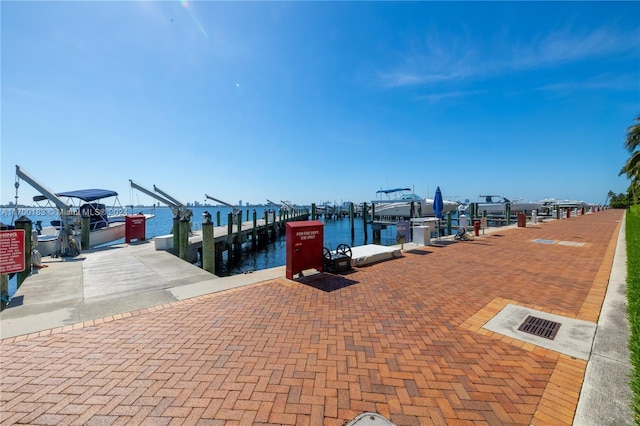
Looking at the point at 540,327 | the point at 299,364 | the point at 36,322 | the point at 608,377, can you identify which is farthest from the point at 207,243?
the point at 608,377

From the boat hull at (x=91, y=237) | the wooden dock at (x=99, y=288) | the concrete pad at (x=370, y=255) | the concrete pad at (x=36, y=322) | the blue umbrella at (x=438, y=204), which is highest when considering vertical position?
the blue umbrella at (x=438, y=204)

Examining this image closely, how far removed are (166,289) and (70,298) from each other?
1.67 m

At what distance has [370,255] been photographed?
26.2 ft

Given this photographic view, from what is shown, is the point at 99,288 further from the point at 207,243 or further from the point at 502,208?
the point at 502,208

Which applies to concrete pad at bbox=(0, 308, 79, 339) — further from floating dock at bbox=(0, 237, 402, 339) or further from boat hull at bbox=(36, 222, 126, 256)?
boat hull at bbox=(36, 222, 126, 256)

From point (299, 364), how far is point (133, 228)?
1355 centimetres

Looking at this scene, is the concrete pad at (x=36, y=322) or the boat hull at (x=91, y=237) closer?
the concrete pad at (x=36, y=322)

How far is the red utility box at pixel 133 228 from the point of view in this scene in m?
12.7

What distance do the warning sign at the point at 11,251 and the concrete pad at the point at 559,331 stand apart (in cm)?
984

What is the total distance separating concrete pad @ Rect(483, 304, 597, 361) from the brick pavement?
0.55ft

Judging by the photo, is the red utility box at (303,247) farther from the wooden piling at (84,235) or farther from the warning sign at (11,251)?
the wooden piling at (84,235)

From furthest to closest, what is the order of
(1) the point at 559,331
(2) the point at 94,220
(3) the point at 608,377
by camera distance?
(2) the point at 94,220 → (1) the point at 559,331 → (3) the point at 608,377

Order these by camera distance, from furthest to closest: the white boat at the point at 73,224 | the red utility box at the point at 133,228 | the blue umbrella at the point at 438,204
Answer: the blue umbrella at the point at 438,204, the red utility box at the point at 133,228, the white boat at the point at 73,224

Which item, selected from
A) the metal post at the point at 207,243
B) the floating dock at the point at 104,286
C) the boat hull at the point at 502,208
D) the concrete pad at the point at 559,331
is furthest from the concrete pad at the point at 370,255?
the boat hull at the point at 502,208
